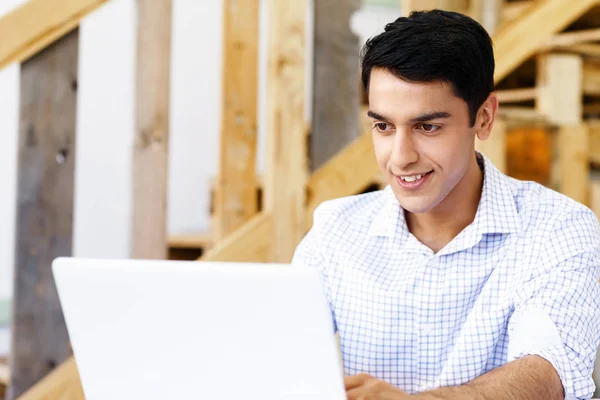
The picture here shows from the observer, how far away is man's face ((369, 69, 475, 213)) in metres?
1.26

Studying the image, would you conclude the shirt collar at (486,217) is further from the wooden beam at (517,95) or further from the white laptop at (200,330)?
the wooden beam at (517,95)

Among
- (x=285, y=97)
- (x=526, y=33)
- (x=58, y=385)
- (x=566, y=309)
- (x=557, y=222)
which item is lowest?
(x=58, y=385)

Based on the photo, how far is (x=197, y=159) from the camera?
3.84 metres

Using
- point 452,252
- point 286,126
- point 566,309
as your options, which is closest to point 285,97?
point 286,126

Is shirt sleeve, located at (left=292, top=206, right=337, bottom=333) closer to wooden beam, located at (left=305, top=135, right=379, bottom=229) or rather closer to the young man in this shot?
the young man

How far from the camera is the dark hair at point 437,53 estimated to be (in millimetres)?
1253

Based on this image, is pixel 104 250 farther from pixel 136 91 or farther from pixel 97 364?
pixel 97 364

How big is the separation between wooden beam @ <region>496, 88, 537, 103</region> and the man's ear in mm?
1433

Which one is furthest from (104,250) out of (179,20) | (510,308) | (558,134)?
(510,308)

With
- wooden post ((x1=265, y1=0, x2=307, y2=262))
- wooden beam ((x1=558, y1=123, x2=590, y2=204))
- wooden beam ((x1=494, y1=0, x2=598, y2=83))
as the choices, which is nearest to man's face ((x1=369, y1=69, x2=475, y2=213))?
wooden post ((x1=265, y1=0, x2=307, y2=262))

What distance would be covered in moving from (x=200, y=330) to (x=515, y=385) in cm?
45

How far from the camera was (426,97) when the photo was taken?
1.26 m

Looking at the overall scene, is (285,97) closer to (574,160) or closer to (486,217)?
(486,217)

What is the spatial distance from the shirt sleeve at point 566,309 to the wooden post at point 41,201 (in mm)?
1064
